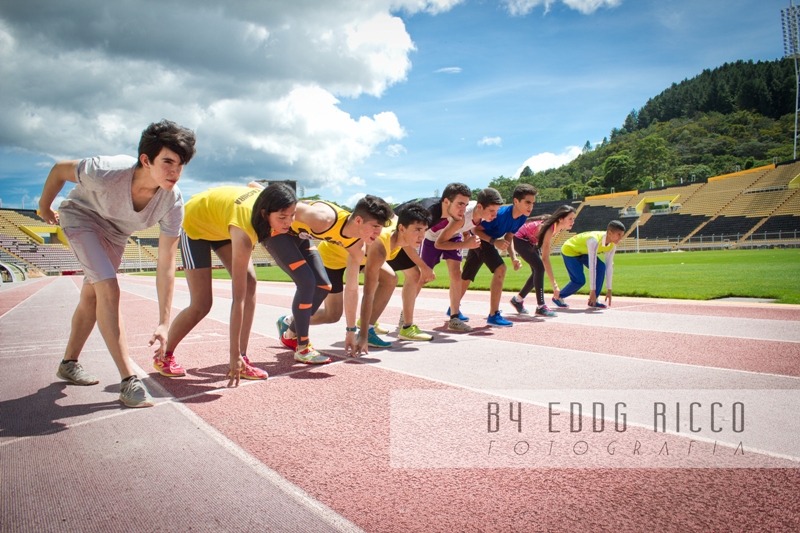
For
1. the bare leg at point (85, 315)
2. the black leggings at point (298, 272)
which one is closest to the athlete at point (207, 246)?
the black leggings at point (298, 272)

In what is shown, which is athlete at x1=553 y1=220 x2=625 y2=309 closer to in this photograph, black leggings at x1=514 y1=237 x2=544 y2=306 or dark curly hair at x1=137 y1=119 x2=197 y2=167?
black leggings at x1=514 y1=237 x2=544 y2=306

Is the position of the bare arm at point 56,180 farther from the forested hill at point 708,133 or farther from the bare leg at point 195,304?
the forested hill at point 708,133

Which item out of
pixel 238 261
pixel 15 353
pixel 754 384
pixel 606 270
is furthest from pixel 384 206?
pixel 606 270

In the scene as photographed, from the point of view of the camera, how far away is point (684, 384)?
12.4ft

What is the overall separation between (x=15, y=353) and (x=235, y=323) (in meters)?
4.22

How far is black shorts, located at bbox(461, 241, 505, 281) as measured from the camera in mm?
7332

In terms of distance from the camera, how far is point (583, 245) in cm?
928

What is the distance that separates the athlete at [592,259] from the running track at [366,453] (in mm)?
3403

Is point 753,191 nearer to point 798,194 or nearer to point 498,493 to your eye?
point 798,194

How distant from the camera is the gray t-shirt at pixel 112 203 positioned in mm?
3479

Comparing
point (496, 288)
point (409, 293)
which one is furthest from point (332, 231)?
point (496, 288)

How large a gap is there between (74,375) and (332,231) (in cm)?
259

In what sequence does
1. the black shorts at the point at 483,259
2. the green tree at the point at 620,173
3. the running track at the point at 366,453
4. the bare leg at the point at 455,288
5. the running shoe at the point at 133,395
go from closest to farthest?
1. the running track at the point at 366,453
2. the running shoe at the point at 133,395
3. the bare leg at the point at 455,288
4. the black shorts at the point at 483,259
5. the green tree at the point at 620,173

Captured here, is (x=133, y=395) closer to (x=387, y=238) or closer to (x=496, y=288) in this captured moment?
(x=387, y=238)
